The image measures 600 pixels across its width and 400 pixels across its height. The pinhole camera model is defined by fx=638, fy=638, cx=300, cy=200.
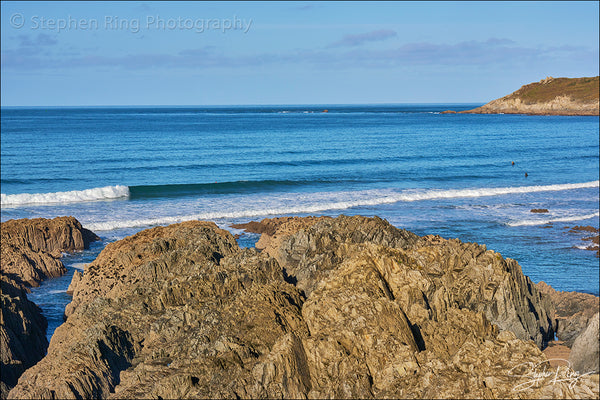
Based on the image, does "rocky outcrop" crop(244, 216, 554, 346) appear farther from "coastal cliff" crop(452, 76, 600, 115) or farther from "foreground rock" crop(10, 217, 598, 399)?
"coastal cliff" crop(452, 76, 600, 115)

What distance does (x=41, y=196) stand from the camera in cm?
4362

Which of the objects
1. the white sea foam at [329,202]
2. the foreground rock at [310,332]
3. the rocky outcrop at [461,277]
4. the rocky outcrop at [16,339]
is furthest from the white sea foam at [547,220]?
the rocky outcrop at [16,339]

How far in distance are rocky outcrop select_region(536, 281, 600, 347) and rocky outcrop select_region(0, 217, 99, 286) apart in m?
14.8

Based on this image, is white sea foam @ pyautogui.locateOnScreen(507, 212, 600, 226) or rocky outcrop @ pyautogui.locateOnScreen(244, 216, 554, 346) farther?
white sea foam @ pyautogui.locateOnScreen(507, 212, 600, 226)

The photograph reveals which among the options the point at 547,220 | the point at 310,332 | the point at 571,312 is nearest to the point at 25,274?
the point at 310,332

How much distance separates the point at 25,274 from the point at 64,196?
82.6 feet

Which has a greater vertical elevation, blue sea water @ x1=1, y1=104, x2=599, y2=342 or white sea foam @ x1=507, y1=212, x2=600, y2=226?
blue sea water @ x1=1, y1=104, x2=599, y2=342

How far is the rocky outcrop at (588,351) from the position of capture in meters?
9.77

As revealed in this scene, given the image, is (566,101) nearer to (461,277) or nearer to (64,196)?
(64,196)

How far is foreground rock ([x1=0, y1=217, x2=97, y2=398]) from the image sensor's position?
10695 mm

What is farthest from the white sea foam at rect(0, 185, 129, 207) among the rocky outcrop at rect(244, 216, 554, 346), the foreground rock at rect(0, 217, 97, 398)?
the rocky outcrop at rect(244, 216, 554, 346)

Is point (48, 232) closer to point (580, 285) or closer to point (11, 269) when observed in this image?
point (11, 269)

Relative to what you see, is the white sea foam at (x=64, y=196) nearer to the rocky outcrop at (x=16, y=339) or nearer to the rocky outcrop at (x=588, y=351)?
the rocky outcrop at (x=16, y=339)

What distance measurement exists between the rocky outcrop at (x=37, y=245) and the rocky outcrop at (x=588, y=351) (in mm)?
15341
